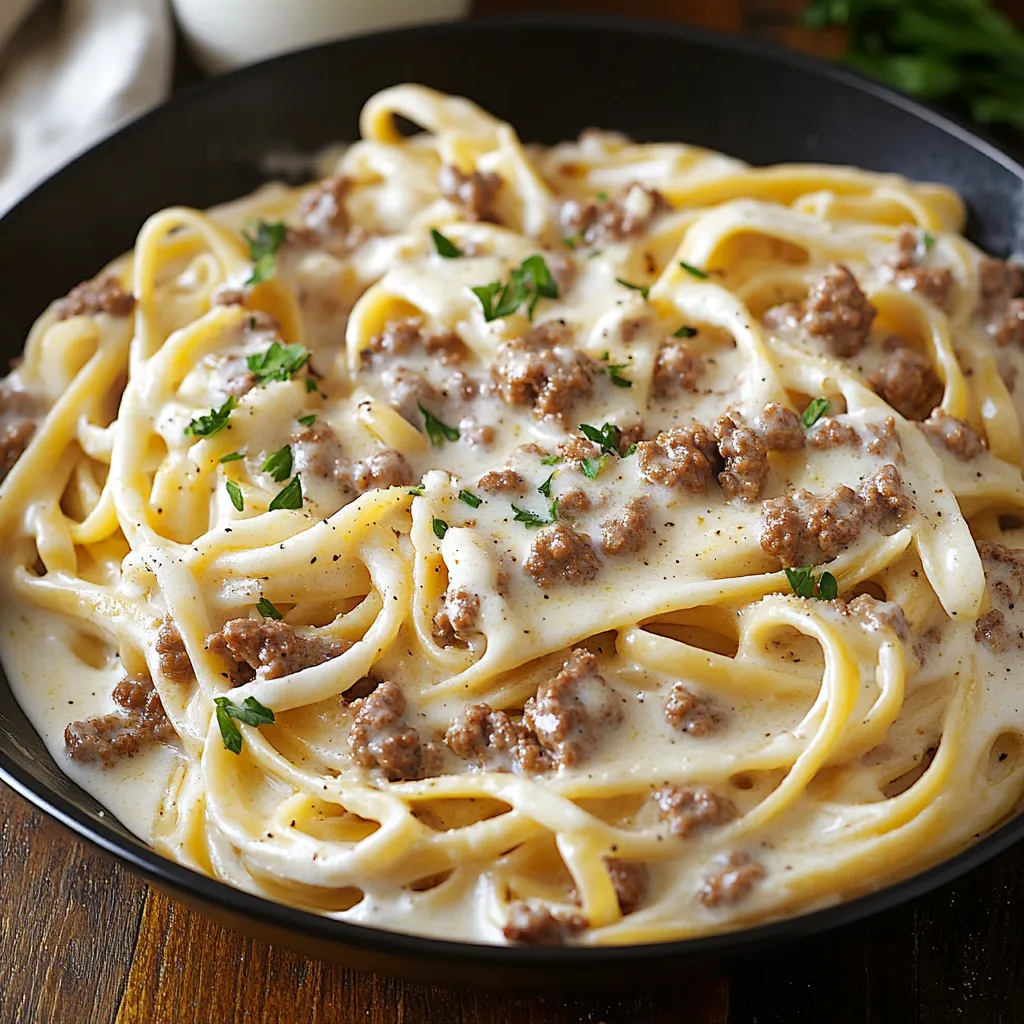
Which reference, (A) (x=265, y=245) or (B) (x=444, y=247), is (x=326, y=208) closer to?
(A) (x=265, y=245)

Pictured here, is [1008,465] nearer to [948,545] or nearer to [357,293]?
[948,545]

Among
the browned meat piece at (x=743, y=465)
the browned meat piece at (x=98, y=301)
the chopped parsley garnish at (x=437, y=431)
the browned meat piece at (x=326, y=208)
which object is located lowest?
the browned meat piece at (x=743, y=465)

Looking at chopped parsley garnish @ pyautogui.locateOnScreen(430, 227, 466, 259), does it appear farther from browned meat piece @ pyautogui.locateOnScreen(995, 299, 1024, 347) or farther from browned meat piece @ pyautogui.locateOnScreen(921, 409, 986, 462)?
browned meat piece @ pyautogui.locateOnScreen(995, 299, 1024, 347)

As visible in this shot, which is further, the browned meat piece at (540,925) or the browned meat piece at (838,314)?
the browned meat piece at (838,314)

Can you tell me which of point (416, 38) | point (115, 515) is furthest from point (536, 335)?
point (416, 38)

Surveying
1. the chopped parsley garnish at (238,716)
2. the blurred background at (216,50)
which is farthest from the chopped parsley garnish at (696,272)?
Result: the chopped parsley garnish at (238,716)

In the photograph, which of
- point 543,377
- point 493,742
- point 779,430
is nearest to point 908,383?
point 779,430

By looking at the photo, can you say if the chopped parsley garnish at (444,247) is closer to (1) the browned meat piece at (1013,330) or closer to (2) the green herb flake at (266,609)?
(2) the green herb flake at (266,609)

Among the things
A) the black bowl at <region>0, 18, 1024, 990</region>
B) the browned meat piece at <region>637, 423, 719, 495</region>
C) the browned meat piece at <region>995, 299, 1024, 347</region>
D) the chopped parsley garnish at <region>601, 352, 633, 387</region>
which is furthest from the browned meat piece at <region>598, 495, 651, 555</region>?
the black bowl at <region>0, 18, 1024, 990</region>
